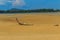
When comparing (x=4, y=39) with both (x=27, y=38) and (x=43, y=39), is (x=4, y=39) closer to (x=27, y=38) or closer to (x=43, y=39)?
(x=27, y=38)

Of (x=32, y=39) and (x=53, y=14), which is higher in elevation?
(x=53, y=14)

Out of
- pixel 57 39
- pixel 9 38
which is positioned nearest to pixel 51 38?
pixel 57 39

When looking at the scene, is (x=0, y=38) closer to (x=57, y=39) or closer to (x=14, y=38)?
(x=14, y=38)

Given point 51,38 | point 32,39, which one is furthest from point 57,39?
point 32,39

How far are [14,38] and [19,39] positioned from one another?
27 centimetres

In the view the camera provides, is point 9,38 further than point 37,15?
No

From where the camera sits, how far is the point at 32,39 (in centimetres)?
862

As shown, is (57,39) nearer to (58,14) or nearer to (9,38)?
(9,38)

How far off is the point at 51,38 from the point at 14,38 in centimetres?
145

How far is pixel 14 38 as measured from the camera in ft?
28.9

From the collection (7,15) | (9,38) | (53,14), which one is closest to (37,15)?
(53,14)

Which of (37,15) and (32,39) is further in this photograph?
(37,15)

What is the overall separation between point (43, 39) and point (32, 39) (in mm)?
425

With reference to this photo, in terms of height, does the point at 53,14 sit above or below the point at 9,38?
above
